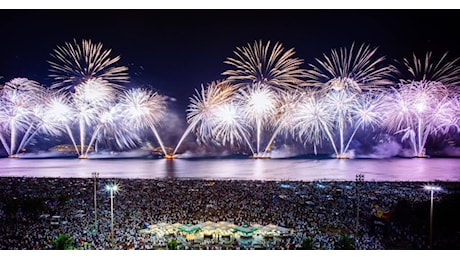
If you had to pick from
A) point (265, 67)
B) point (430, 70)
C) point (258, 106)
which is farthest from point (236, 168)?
point (430, 70)

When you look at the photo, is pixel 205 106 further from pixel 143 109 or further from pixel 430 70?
pixel 430 70

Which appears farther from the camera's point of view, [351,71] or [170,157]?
[170,157]

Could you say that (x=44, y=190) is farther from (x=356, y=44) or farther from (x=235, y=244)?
(x=356, y=44)

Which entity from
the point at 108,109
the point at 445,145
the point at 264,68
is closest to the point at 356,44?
the point at 264,68

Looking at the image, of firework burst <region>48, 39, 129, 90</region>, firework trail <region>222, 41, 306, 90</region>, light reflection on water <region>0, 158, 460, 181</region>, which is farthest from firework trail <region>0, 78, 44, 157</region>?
firework trail <region>222, 41, 306, 90</region>

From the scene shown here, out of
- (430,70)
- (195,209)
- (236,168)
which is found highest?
(430,70)

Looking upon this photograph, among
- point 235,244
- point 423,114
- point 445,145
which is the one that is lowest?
point 235,244
